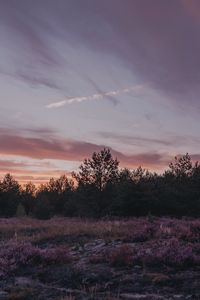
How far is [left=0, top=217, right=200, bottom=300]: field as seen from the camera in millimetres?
10984

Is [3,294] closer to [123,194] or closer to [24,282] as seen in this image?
[24,282]

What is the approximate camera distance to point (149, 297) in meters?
10.3

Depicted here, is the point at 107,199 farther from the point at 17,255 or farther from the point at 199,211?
the point at 17,255

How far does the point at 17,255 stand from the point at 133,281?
17.7 feet

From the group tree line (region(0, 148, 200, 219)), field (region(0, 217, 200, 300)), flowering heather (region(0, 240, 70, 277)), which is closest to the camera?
field (region(0, 217, 200, 300))

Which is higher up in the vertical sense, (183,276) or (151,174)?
(151,174)

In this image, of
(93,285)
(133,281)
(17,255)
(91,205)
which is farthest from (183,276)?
(91,205)

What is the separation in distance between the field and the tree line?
22.4 metres

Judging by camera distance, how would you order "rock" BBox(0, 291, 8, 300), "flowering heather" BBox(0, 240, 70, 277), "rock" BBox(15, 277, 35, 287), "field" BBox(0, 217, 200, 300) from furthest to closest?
"flowering heather" BBox(0, 240, 70, 277) → "rock" BBox(15, 277, 35, 287) → "field" BBox(0, 217, 200, 300) → "rock" BBox(0, 291, 8, 300)

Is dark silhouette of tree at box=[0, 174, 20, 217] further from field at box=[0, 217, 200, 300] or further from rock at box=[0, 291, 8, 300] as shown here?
rock at box=[0, 291, 8, 300]

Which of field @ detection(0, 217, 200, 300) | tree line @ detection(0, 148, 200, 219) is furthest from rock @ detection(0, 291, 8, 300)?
tree line @ detection(0, 148, 200, 219)

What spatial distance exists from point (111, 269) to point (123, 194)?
34.6m

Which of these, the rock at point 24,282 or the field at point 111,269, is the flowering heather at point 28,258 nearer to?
the field at point 111,269

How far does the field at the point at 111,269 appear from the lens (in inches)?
432
